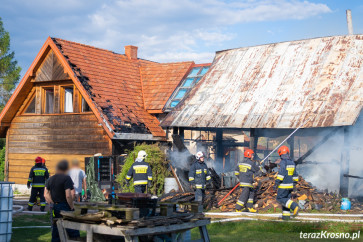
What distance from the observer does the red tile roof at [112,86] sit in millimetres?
20188

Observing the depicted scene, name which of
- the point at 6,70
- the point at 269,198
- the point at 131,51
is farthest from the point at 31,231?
the point at 6,70

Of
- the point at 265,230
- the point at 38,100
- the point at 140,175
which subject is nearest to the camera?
the point at 265,230

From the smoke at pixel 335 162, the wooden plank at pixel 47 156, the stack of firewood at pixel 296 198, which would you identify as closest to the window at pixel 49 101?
the wooden plank at pixel 47 156

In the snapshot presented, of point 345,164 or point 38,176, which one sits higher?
point 345,164

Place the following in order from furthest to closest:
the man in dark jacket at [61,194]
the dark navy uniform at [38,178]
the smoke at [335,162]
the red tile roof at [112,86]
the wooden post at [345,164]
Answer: the red tile roof at [112,86] → the smoke at [335,162] → the dark navy uniform at [38,178] → the wooden post at [345,164] → the man in dark jacket at [61,194]

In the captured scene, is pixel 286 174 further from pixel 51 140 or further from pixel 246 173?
pixel 51 140

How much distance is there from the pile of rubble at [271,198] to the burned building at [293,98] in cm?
73

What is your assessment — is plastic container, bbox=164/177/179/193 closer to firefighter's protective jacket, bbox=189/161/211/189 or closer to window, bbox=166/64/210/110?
firefighter's protective jacket, bbox=189/161/211/189

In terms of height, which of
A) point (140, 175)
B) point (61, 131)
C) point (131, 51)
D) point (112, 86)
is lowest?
point (140, 175)

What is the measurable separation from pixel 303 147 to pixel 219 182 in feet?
78.3

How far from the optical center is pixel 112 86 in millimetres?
21953

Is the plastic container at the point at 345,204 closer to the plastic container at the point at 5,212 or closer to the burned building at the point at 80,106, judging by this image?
the burned building at the point at 80,106

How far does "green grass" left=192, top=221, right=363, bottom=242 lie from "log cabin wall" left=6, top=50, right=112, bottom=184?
948 cm

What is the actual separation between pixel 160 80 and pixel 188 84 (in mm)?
1818
